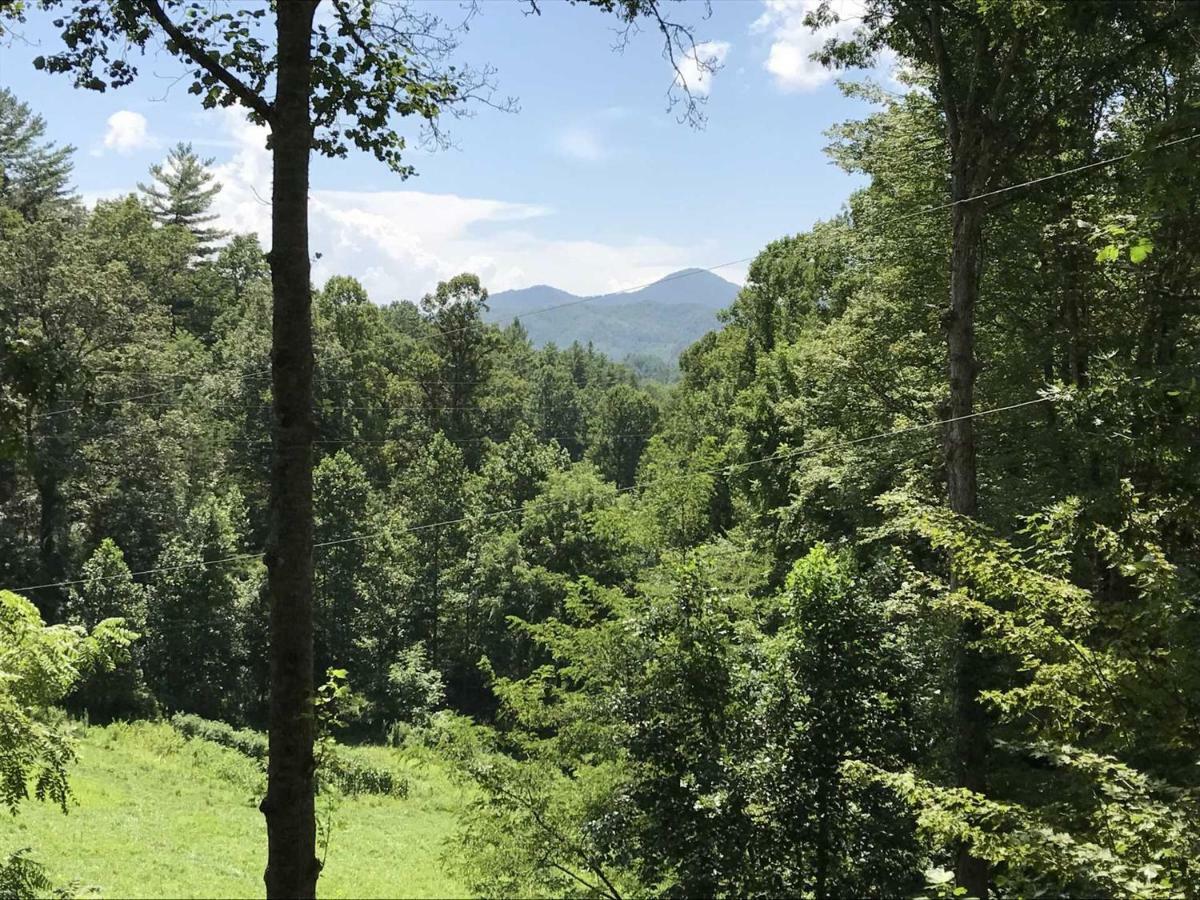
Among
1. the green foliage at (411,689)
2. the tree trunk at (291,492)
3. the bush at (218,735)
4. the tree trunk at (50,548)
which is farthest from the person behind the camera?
the green foliage at (411,689)

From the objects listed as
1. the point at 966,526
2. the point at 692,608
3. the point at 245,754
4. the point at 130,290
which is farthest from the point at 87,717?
the point at 966,526

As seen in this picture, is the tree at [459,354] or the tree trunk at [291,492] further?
the tree at [459,354]

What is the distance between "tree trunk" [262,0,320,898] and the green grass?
6.61 m

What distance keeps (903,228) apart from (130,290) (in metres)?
27.5

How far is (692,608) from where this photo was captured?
8781 mm

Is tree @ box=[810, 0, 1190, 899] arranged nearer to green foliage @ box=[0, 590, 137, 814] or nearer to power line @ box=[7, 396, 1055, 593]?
power line @ box=[7, 396, 1055, 593]

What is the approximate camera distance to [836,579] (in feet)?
26.9

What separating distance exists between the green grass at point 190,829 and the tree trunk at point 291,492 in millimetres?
6606

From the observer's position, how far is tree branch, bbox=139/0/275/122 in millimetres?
3572

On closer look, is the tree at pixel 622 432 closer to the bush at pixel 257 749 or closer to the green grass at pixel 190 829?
the bush at pixel 257 749

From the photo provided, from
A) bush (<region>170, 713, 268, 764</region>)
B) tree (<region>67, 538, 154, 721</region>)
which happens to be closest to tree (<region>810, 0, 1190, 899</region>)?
bush (<region>170, 713, 268, 764</region>)

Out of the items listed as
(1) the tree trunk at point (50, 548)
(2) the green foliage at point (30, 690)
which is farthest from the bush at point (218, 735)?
(2) the green foliage at point (30, 690)

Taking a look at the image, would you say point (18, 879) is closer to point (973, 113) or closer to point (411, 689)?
point (973, 113)

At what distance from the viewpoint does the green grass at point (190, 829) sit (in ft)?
47.2
